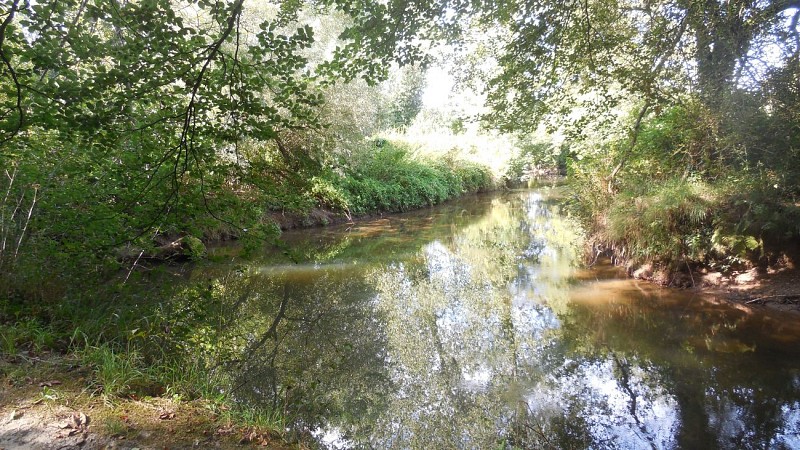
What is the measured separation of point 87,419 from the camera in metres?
2.71

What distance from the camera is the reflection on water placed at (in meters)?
3.72

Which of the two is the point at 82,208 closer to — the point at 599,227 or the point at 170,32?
the point at 170,32

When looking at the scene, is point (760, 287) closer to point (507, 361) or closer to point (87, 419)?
point (507, 361)

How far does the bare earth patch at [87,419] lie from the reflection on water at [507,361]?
35.9 inches

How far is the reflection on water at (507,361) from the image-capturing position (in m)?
3.72

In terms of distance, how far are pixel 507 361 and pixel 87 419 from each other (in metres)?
3.87

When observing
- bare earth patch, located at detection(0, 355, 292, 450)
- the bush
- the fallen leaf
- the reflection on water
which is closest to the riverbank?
the reflection on water

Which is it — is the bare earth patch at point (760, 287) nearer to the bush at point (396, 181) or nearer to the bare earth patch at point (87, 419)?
the bare earth patch at point (87, 419)

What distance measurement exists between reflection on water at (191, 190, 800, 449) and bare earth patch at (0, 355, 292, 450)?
911 mm

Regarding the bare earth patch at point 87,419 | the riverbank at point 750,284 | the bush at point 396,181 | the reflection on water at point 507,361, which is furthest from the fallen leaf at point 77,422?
the bush at point 396,181

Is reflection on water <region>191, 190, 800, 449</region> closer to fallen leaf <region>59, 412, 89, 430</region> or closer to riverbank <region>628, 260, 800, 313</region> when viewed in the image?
riverbank <region>628, 260, 800, 313</region>

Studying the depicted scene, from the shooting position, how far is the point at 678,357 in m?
4.98

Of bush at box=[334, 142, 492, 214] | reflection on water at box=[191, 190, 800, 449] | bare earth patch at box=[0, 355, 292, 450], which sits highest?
bush at box=[334, 142, 492, 214]

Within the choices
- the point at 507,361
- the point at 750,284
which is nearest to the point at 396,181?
the point at 750,284
